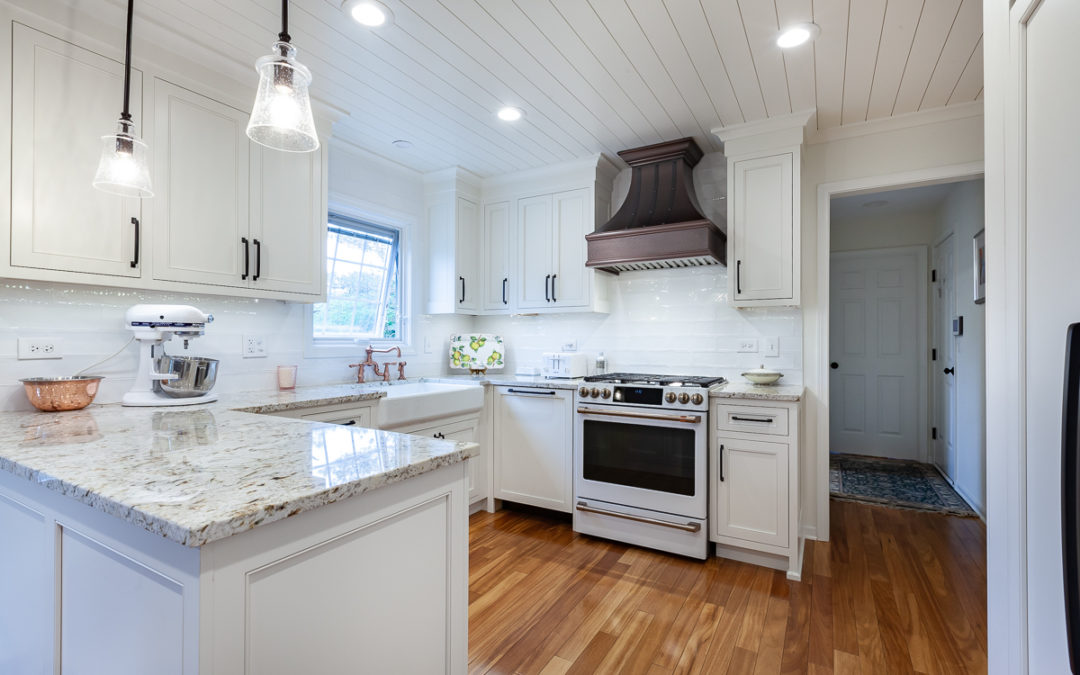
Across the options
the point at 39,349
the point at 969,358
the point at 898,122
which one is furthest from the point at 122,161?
the point at 969,358

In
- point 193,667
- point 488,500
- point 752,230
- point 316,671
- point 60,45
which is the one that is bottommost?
point 488,500

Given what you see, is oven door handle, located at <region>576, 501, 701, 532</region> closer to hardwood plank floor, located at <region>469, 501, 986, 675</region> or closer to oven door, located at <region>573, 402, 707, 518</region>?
oven door, located at <region>573, 402, 707, 518</region>

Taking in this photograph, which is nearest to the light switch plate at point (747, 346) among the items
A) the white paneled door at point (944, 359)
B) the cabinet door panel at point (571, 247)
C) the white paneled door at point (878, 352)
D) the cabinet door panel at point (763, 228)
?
the cabinet door panel at point (763, 228)

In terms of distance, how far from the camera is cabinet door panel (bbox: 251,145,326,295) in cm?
249

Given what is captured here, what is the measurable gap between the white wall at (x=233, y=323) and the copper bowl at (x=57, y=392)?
190 mm

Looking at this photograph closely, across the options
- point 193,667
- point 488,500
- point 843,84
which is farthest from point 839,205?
point 193,667

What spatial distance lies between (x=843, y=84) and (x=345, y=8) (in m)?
2.30

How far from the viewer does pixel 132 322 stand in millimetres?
1971

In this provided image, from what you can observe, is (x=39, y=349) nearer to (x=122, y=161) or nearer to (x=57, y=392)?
(x=57, y=392)

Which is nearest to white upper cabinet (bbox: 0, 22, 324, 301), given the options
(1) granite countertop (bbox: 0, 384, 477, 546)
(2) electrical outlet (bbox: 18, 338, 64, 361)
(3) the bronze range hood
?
(2) electrical outlet (bbox: 18, 338, 64, 361)

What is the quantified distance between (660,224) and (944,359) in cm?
319

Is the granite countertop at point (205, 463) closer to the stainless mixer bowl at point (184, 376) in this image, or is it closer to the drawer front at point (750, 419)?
the stainless mixer bowl at point (184, 376)

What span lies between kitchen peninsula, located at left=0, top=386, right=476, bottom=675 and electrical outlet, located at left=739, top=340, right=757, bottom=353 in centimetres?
255

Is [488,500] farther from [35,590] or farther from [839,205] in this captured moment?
[839,205]
